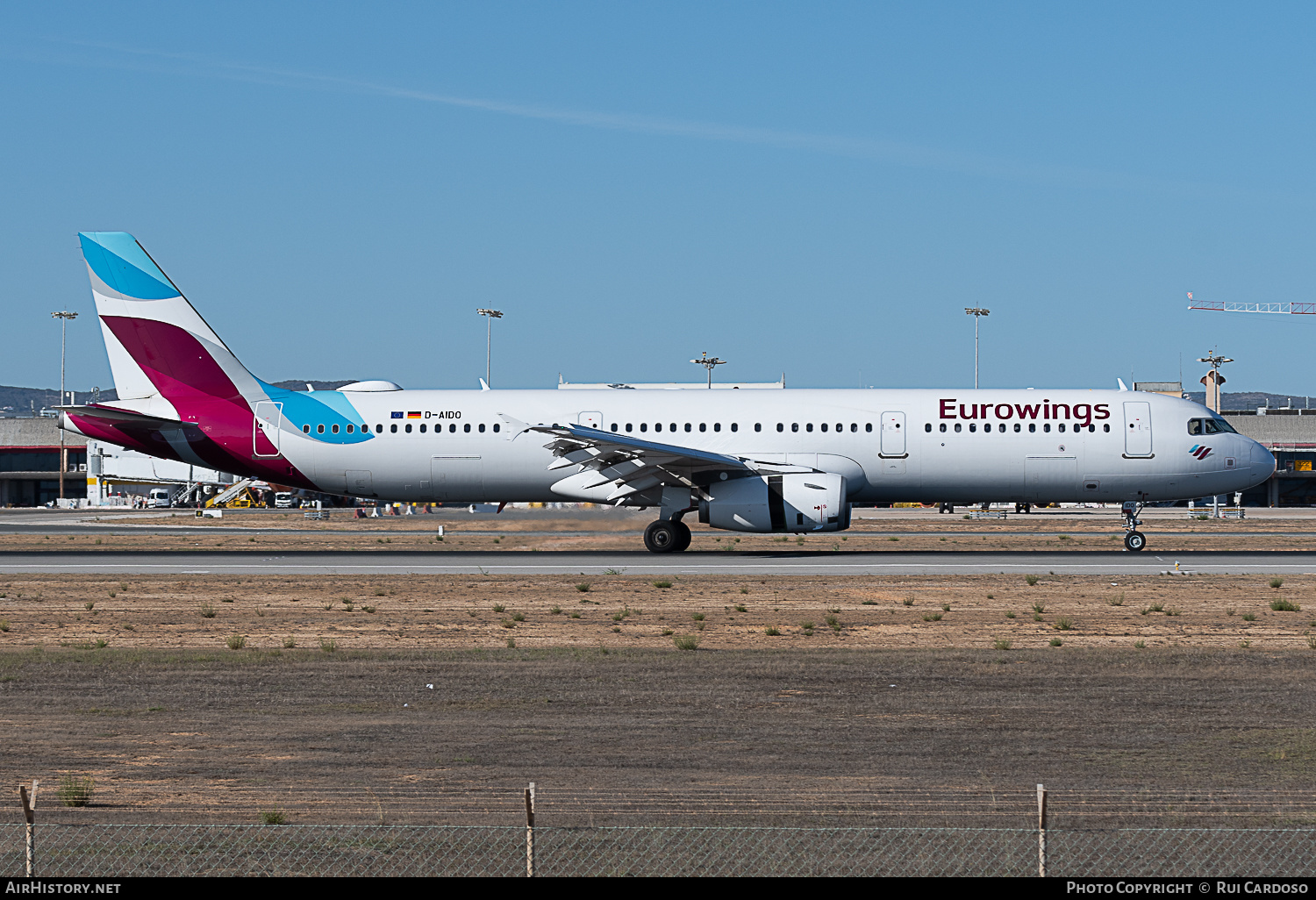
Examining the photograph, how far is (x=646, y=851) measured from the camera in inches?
371

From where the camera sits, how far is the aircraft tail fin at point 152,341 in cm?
3784

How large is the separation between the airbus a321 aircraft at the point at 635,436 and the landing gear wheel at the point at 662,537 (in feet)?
0.17

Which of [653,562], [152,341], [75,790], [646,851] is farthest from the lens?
[152,341]

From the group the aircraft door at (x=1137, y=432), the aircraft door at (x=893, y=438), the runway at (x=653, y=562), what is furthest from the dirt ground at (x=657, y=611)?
the aircraft door at (x=1137, y=432)

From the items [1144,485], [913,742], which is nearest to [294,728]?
[913,742]

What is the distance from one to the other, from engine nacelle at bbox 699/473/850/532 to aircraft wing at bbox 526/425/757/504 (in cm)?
51

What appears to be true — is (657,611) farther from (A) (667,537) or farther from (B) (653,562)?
(A) (667,537)

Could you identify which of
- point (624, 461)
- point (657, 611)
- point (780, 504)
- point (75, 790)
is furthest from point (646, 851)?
point (624, 461)

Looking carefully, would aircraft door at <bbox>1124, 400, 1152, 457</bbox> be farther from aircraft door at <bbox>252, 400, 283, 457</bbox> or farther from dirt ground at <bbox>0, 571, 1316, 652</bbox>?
aircraft door at <bbox>252, 400, 283, 457</bbox>

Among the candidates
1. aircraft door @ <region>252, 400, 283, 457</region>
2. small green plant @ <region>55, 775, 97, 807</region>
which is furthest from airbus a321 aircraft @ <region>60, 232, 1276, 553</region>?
small green plant @ <region>55, 775, 97, 807</region>

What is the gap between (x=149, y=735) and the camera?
13922 mm

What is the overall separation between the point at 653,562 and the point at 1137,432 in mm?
14734

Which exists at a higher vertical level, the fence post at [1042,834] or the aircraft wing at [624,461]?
the aircraft wing at [624,461]

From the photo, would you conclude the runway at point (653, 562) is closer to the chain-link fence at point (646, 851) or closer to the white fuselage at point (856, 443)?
the white fuselage at point (856, 443)
